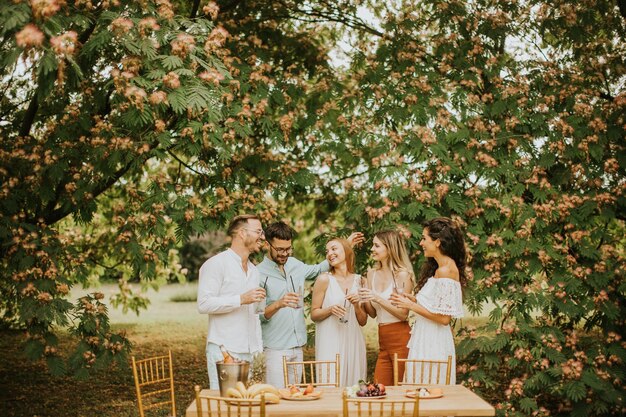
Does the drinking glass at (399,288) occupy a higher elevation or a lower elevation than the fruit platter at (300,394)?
higher

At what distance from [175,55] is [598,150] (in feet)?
15.3

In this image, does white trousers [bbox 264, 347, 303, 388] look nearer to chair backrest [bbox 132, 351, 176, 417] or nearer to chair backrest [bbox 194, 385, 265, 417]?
chair backrest [bbox 132, 351, 176, 417]

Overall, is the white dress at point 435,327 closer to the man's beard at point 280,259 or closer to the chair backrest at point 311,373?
the chair backrest at point 311,373

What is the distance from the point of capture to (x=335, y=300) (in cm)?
584

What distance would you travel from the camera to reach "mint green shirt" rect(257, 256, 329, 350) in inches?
231

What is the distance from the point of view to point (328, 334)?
19.3ft

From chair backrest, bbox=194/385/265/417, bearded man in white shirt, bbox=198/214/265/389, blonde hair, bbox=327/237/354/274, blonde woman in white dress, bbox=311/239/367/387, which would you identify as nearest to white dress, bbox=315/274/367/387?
blonde woman in white dress, bbox=311/239/367/387

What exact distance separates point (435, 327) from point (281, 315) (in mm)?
1325

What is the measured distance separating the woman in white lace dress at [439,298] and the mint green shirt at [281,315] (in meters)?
0.98

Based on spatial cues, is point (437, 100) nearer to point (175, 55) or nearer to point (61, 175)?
point (175, 55)

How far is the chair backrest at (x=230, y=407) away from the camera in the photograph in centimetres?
393

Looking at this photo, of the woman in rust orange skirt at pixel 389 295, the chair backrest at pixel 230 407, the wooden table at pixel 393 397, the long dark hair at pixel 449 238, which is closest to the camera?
the chair backrest at pixel 230 407

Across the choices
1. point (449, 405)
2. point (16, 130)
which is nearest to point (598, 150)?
point (449, 405)

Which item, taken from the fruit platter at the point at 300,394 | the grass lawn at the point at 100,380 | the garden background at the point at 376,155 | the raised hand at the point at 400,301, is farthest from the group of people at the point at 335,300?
the grass lawn at the point at 100,380
